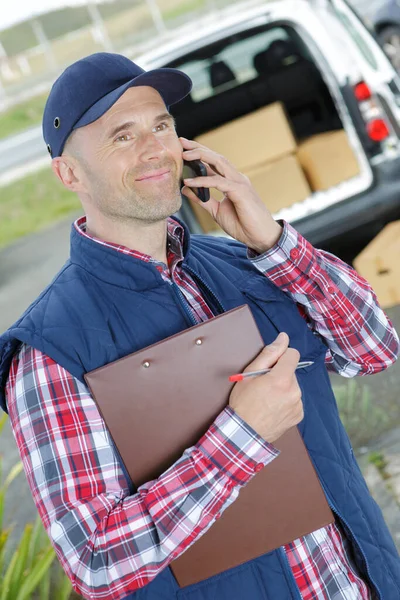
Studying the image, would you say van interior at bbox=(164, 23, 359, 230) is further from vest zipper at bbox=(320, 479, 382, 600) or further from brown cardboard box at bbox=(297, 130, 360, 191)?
vest zipper at bbox=(320, 479, 382, 600)

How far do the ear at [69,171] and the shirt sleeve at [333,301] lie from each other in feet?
1.28

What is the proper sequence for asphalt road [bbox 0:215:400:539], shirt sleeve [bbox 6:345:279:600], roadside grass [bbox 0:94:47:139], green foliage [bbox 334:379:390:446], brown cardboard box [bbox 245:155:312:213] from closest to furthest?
shirt sleeve [bbox 6:345:279:600], green foliage [bbox 334:379:390:446], asphalt road [bbox 0:215:400:539], brown cardboard box [bbox 245:155:312:213], roadside grass [bbox 0:94:47:139]

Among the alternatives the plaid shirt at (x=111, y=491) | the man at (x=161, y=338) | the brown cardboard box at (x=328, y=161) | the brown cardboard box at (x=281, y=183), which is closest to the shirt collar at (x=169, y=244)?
the man at (x=161, y=338)

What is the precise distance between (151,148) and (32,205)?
1136 centimetres

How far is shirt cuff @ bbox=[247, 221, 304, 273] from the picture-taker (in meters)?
1.58

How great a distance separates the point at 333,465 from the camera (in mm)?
1473

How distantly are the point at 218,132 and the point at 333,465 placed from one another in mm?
3147

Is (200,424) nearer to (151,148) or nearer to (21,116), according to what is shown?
(151,148)

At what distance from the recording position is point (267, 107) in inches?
176

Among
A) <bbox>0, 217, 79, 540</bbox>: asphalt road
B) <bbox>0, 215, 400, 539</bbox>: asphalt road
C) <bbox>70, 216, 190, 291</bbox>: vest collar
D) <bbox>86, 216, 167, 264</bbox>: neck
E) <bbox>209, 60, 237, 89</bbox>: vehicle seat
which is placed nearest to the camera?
<bbox>70, 216, 190, 291</bbox>: vest collar

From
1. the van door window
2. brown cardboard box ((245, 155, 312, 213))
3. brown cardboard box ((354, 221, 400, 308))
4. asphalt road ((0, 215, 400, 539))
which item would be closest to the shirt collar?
asphalt road ((0, 215, 400, 539))

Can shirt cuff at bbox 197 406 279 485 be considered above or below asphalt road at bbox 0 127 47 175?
below

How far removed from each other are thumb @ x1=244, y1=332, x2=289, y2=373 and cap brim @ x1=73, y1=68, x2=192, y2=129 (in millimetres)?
557

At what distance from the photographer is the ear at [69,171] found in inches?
62.6
